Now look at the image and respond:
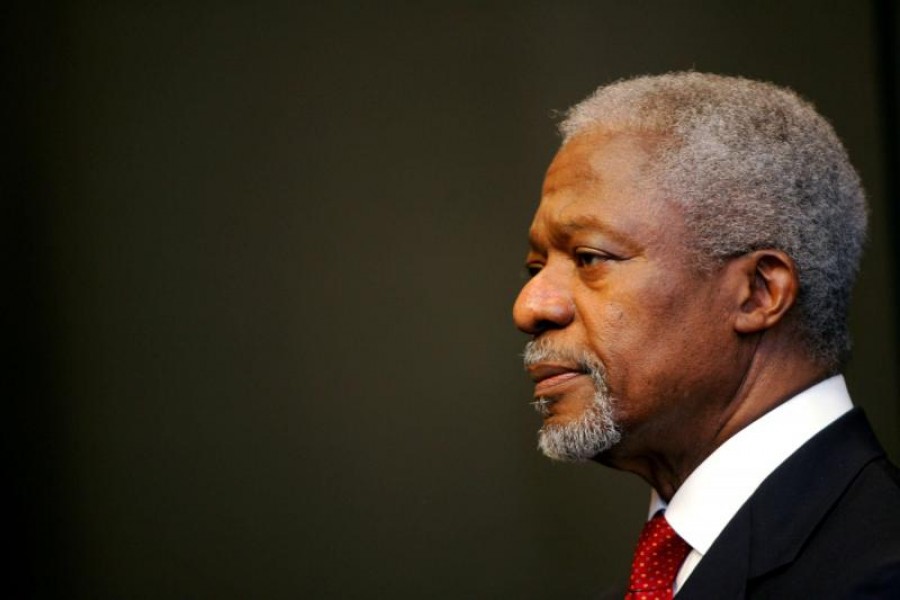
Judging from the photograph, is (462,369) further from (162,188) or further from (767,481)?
(767,481)

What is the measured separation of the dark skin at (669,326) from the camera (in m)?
1.47

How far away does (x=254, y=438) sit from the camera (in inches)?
97.4

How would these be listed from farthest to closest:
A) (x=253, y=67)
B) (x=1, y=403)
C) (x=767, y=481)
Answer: (x=253, y=67) < (x=1, y=403) < (x=767, y=481)

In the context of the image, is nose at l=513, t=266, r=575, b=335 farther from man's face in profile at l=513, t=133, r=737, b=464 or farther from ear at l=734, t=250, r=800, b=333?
ear at l=734, t=250, r=800, b=333

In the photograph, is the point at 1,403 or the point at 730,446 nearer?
the point at 730,446

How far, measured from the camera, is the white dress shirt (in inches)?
56.2

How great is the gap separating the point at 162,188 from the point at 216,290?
10.2 inches

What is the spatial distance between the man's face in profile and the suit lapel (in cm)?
15

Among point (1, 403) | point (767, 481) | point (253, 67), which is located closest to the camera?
point (767, 481)

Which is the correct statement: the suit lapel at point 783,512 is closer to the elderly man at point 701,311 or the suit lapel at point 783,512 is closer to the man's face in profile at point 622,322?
the elderly man at point 701,311

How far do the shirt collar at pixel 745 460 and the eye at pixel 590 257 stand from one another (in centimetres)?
29

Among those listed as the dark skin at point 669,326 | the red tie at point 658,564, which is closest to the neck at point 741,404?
the dark skin at point 669,326

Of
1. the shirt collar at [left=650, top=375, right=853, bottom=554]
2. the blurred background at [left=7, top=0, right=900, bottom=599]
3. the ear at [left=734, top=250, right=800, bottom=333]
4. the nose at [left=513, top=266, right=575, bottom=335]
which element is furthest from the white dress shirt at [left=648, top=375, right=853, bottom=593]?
the blurred background at [left=7, top=0, right=900, bottom=599]

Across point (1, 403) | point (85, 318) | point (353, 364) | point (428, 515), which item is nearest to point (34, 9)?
point (85, 318)
